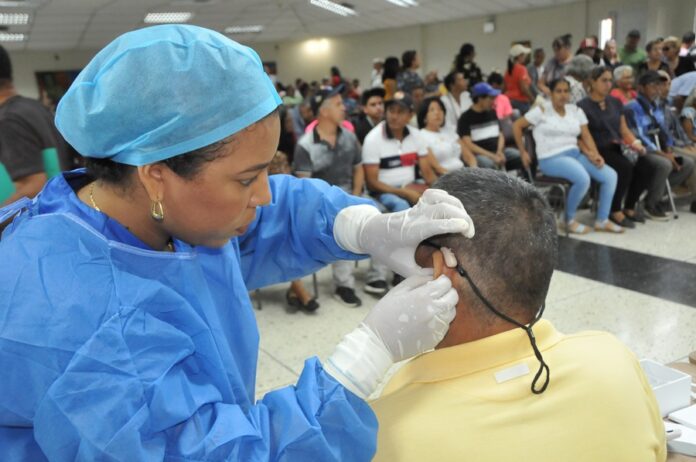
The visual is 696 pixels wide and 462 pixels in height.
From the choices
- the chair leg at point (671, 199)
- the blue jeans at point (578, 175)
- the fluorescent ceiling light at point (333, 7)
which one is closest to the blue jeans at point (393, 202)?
the fluorescent ceiling light at point (333, 7)

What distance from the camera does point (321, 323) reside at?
3090 mm

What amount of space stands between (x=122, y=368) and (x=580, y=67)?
475 centimetres

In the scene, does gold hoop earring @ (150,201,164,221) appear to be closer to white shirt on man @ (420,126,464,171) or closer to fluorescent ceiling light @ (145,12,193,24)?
white shirt on man @ (420,126,464,171)

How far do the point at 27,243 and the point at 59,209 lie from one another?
0.10 metres

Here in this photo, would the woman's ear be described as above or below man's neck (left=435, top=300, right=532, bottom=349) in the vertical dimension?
above

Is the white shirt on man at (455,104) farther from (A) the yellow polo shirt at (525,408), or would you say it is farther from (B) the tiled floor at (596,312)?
(A) the yellow polo shirt at (525,408)

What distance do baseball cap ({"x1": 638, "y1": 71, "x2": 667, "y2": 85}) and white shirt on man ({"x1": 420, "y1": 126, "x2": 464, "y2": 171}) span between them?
1421mm

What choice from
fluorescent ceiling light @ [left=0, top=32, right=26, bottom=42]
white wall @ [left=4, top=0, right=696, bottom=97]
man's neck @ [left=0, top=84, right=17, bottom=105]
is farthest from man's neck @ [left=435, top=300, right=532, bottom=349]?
fluorescent ceiling light @ [left=0, top=32, right=26, bottom=42]

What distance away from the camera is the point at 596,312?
9.64 ft

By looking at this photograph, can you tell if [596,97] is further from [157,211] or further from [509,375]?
[157,211]

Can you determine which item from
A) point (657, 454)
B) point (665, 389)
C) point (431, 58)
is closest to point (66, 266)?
point (657, 454)

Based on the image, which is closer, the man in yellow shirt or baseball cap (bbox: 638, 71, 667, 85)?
the man in yellow shirt

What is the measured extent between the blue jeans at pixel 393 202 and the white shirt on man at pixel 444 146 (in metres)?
0.56

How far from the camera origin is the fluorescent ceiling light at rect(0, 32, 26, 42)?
29.9 feet
